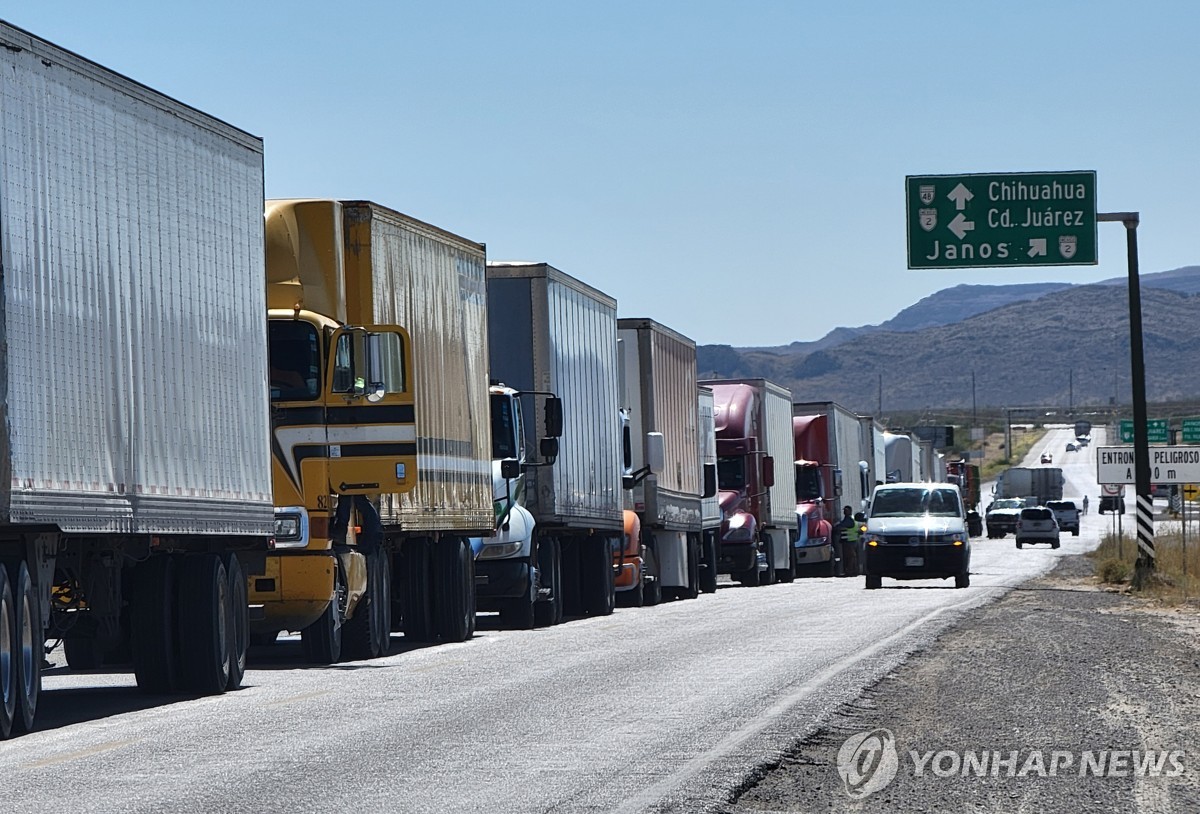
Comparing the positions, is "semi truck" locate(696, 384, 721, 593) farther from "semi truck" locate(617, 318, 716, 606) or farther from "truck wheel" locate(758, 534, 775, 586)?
"truck wheel" locate(758, 534, 775, 586)

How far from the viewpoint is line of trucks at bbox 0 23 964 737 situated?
12.1 meters

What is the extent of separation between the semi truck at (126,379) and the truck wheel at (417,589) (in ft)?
13.8

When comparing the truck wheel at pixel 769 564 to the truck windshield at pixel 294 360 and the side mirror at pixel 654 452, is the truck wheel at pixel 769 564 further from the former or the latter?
the truck windshield at pixel 294 360

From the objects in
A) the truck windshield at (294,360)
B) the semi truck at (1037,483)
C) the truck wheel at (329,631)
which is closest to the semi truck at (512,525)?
the truck wheel at (329,631)

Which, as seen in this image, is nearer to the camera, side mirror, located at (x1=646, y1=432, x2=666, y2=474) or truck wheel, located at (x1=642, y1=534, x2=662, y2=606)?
side mirror, located at (x1=646, y1=432, x2=666, y2=474)

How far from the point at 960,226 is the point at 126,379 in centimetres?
2028

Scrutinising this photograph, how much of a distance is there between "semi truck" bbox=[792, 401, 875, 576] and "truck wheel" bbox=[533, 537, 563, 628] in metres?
20.2

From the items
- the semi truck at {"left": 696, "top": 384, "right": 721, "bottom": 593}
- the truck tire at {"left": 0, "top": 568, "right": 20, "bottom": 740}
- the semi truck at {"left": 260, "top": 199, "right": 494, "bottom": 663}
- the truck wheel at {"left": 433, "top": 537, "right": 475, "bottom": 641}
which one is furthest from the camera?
the semi truck at {"left": 696, "top": 384, "right": 721, "bottom": 593}

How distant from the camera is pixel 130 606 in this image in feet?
48.3

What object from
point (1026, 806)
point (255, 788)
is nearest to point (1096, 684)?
point (1026, 806)

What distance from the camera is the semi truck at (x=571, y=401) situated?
2500cm

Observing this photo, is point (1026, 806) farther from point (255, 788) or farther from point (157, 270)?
point (157, 270)

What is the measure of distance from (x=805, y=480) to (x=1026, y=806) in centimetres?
3760
